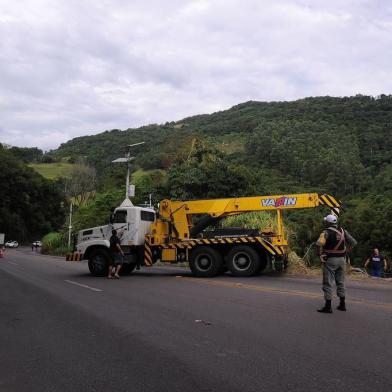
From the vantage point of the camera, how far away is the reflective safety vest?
29.9 feet

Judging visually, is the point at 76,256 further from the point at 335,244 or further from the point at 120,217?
the point at 335,244

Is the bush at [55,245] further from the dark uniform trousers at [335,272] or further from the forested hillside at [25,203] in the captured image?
the dark uniform trousers at [335,272]

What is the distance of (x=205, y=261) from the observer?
17.2 meters

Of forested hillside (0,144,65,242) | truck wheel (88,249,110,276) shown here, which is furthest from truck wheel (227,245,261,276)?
forested hillside (0,144,65,242)

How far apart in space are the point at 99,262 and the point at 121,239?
1.12 metres

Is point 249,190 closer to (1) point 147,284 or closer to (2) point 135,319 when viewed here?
(1) point 147,284

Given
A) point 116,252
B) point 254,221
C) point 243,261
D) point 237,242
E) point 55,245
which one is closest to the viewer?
point 116,252

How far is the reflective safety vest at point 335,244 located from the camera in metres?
9.10

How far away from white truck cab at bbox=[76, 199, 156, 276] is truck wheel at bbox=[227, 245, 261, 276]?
11.5ft

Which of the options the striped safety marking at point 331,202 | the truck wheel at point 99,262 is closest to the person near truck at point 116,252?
the truck wheel at point 99,262

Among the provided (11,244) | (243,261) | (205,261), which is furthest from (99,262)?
(11,244)

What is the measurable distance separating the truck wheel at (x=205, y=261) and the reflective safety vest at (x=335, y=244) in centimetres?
812

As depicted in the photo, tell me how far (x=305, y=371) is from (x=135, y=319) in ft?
12.7

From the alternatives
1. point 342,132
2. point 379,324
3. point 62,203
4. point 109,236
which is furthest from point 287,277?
point 62,203
